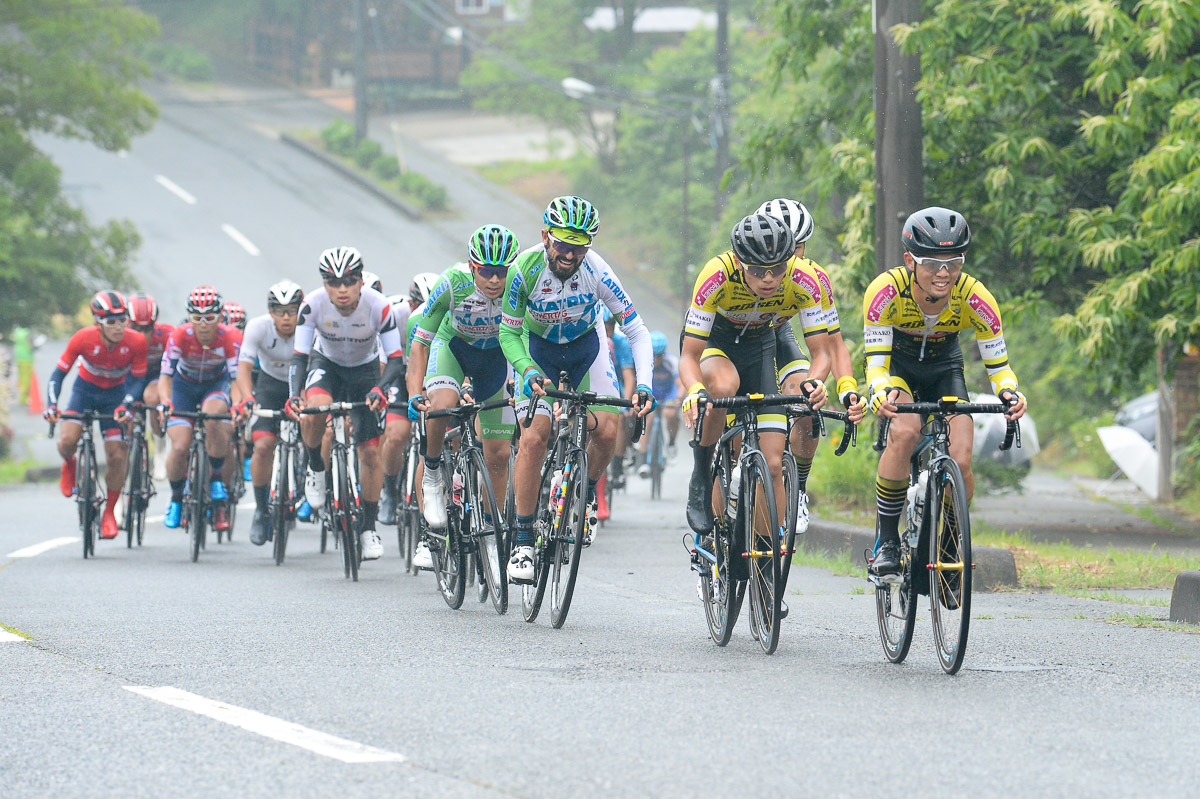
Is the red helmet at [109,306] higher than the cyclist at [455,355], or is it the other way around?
the red helmet at [109,306]

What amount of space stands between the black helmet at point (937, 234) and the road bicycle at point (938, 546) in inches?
25.0

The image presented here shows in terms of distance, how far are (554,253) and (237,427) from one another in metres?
6.32

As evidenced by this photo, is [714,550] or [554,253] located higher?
[554,253]

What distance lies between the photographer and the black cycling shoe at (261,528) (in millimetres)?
12891

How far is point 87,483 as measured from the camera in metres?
13.0

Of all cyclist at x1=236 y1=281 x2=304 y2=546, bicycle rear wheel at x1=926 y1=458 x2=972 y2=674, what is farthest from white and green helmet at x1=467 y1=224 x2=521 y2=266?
cyclist at x1=236 y1=281 x2=304 y2=546

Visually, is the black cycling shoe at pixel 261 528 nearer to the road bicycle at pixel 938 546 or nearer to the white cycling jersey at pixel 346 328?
the white cycling jersey at pixel 346 328

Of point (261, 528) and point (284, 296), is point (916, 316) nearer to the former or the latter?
point (284, 296)

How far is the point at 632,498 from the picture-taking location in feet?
67.3

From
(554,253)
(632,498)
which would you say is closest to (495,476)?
(554,253)

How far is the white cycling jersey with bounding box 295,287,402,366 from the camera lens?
35.9ft

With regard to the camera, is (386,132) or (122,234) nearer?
(122,234)

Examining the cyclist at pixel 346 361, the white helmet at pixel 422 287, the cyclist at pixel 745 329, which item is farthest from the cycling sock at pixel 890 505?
the white helmet at pixel 422 287

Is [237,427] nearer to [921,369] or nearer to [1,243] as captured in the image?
[921,369]
